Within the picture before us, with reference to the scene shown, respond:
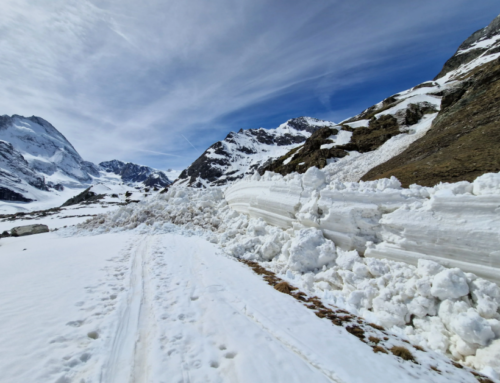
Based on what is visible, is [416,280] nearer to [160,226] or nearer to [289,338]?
[289,338]

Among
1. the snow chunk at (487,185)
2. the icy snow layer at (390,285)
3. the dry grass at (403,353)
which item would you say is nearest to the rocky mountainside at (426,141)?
the snow chunk at (487,185)

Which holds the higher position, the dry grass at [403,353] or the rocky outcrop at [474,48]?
the rocky outcrop at [474,48]

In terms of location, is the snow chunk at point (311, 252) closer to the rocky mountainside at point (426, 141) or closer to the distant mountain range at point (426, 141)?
the rocky mountainside at point (426, 141)

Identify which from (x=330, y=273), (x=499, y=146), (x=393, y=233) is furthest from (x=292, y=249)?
(x=499, y=146)

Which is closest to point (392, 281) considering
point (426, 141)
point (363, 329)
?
point (363, 329)

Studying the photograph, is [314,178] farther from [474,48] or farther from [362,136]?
[474,48]

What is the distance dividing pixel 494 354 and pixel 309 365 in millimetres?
3612

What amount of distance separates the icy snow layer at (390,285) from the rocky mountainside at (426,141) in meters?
8.70

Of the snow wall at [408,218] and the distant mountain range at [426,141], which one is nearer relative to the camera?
the snow wall at [408,218]

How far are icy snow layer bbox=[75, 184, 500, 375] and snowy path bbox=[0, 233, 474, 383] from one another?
95 cm

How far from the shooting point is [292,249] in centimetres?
895

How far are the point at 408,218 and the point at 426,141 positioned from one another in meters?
20.4

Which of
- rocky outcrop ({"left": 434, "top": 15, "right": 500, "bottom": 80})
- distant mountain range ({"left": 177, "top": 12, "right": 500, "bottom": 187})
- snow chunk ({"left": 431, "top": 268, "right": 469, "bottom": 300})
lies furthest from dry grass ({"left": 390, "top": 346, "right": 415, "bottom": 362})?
rocky outcrop ({"left": 434, "top": 15, "right": 500, "bottom": 80})

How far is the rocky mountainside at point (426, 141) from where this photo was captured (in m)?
13.5
